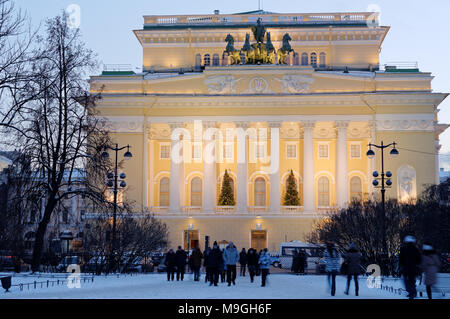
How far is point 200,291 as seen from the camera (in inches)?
829

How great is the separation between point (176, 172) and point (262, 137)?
27.0ft

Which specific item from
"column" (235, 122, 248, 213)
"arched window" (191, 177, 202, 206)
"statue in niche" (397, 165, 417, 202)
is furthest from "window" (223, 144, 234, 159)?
"statue in niche" (397, 165, 417, 202)

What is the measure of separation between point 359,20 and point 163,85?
2074 cm

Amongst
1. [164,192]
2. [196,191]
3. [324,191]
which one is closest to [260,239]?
[324,191]

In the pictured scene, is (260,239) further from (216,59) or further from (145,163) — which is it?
(216,59)

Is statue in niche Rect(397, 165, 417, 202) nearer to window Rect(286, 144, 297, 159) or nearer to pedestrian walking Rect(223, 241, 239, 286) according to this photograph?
window Rect(286, 144, 297, 159)

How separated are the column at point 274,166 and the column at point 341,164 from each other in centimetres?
505

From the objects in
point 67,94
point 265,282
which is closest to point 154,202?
point 67,94

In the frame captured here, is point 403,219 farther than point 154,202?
No

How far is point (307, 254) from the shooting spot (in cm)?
4419

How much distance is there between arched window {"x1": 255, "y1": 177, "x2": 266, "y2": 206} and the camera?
5981 centimetres

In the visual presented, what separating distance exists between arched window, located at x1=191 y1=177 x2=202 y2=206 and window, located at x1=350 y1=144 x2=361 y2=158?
13.7m

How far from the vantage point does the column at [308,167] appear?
56156 mm

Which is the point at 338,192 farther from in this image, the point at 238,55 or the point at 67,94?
the point at 67,94
